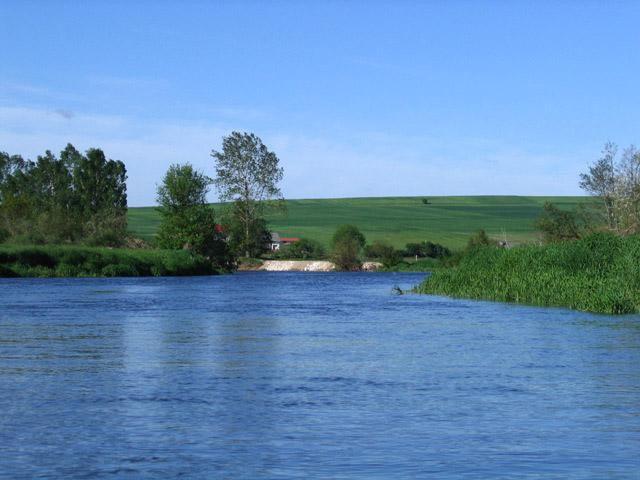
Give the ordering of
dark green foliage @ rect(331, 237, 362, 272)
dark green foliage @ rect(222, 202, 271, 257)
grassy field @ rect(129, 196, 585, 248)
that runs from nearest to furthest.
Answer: dark green foliage @ rect(222, 202, 271, 257)
dark green foliage @ rect(331, 237, 362, 272)
grassy field @ rect(129, 196, 585, 248)

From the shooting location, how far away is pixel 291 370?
59.2ft

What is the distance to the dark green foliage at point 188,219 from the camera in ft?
288

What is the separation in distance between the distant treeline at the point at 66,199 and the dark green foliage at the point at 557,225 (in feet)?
127

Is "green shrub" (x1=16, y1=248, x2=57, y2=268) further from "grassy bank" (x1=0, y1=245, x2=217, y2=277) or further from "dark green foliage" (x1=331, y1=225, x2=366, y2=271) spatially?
"dark green foliage" (x1=331, y1=225, x2=366, y2=271)

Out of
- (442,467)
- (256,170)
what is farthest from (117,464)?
(256,170)

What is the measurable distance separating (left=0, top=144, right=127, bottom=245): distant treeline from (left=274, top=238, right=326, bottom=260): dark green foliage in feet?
64.5

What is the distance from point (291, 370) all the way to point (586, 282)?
19.9 metres

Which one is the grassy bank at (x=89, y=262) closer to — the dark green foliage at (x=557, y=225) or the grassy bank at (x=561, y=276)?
the dark green foliage at (x=557, y=225)

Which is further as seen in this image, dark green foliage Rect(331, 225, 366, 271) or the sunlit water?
dark green foliage Rect(331, 225, 366, 271)

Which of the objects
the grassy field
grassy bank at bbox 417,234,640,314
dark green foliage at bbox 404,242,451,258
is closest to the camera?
grassy bank at bbox 417,234,640,314

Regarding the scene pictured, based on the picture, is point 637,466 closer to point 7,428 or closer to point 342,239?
point 7,428

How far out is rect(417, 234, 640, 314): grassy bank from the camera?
1291 inches

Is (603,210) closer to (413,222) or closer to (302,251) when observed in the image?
(302,251)

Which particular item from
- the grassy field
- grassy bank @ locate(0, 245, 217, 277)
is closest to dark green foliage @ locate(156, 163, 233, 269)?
grassy bank @ locate(0, 245, 217, 277)
